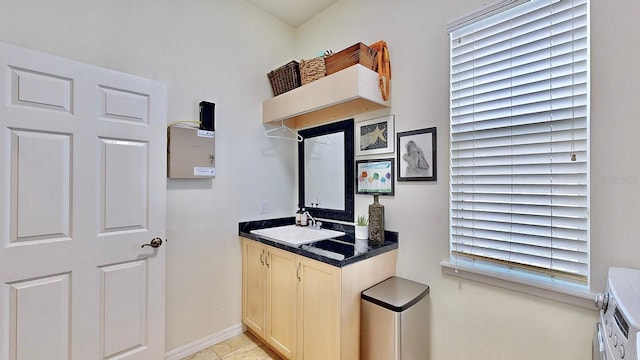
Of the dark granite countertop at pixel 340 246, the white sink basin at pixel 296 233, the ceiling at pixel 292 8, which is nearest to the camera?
the dark granite countertop at pixel 340 246

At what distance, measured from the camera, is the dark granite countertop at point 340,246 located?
5.35 feet

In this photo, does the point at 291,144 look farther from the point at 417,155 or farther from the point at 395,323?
the point at 395,323

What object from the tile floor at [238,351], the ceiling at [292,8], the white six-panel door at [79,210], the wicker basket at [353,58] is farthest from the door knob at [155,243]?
the ceiling at [292,8]

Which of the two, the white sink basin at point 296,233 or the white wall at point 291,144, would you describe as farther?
the white sink basin at point 296,233

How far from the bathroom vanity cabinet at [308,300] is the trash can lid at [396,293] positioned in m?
0.05

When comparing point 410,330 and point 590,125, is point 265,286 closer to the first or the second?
point 410,330

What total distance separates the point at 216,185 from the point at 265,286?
92 cm

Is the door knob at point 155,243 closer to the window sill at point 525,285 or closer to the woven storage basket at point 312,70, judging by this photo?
the woven storage basket at point 312,70

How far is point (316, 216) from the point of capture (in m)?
2.60

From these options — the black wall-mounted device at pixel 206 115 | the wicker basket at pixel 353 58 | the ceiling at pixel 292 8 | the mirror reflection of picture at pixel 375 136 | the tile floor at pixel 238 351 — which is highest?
the ceiling at pixel 292 8

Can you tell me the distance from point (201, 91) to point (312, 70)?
923mm

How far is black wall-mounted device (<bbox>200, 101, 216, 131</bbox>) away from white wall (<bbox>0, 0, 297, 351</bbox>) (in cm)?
8

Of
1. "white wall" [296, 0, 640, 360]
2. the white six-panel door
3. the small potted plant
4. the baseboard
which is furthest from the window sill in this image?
the white six-panel door

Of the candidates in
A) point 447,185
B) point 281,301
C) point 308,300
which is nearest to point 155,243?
point 281,301
